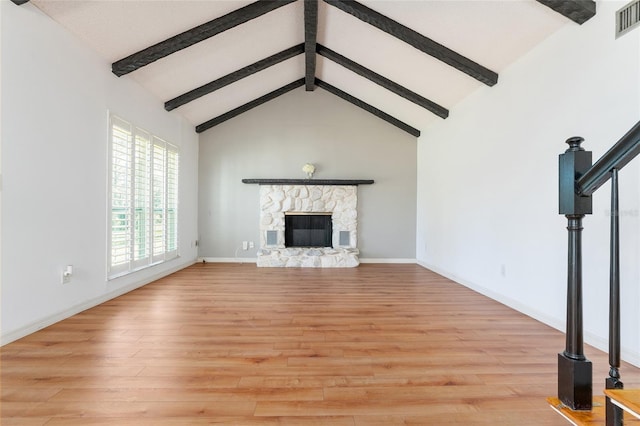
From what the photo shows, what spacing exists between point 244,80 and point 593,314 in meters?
5.30

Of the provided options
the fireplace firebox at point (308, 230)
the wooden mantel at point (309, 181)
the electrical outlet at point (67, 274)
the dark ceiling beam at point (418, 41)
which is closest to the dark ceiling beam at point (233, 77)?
the dark ceiling beam at point (418, 41)

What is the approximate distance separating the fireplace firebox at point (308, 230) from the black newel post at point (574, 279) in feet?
16.4

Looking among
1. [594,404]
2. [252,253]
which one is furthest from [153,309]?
[594,404]

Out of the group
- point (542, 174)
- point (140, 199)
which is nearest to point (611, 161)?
point (542, 174)

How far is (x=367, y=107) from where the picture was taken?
241 inches

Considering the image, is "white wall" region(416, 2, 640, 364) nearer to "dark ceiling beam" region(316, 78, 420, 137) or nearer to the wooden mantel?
"dark ceiling beam" region(316, 78, 420, 137)

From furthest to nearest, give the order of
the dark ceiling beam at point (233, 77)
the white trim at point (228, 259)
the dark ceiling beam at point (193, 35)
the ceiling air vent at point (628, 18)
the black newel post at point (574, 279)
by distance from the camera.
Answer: the white trim at point (228, 259) < the dark ceiling beam at point (233, 77) < the dark ceiling beam at point (193, 35) < the ceiling air vent at point (628, 18) < the black newel post at point (574, 279)

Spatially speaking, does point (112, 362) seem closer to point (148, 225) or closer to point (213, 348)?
point (213, 348)

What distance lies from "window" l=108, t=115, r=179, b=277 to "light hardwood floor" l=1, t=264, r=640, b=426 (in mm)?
720

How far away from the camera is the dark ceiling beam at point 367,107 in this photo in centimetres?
608

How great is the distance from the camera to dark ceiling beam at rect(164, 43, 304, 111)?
15.5 feet

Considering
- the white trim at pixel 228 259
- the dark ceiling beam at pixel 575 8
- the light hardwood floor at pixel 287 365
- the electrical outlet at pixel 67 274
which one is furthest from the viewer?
the white trim at pixel 228 259

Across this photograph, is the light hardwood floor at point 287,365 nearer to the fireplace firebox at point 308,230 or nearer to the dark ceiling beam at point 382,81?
the fireplace firebox at point 308,230

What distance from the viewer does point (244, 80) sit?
5.14m
